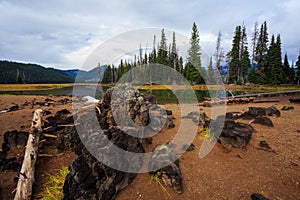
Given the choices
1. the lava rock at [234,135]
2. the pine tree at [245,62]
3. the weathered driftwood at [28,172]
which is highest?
the pine tree at [245,62]

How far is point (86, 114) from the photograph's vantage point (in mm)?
6469

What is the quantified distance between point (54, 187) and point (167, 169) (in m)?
2.87

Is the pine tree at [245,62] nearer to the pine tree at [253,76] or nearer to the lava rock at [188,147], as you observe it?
the pine tree at [253,76]

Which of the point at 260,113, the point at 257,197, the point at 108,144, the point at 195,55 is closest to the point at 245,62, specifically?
the point at 195,55

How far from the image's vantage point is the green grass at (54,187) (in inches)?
140

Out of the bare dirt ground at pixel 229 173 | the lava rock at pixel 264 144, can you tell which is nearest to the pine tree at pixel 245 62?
the bare dirt ground at pixel 229 173

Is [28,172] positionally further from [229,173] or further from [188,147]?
[229,173]

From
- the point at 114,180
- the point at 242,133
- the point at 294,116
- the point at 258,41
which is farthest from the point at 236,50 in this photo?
the point at 114,180

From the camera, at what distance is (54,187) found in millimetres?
3844

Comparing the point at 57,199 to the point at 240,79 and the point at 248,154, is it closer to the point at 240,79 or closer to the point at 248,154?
the point at 248,154

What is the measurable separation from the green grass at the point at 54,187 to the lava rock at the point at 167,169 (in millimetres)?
2232

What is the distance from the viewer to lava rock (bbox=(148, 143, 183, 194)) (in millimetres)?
3512

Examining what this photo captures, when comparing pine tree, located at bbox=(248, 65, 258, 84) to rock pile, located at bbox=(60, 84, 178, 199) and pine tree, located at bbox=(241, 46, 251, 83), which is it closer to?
pine tree, located at bbox=(241, 46, 251, 83)

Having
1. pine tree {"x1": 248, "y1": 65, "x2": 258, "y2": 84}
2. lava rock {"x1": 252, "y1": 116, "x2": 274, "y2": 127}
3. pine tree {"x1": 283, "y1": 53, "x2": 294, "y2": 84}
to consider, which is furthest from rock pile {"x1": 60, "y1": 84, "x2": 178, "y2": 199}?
pine tree {"x1": 283, "y1": 53, "x2": 294, "y2": 84}
